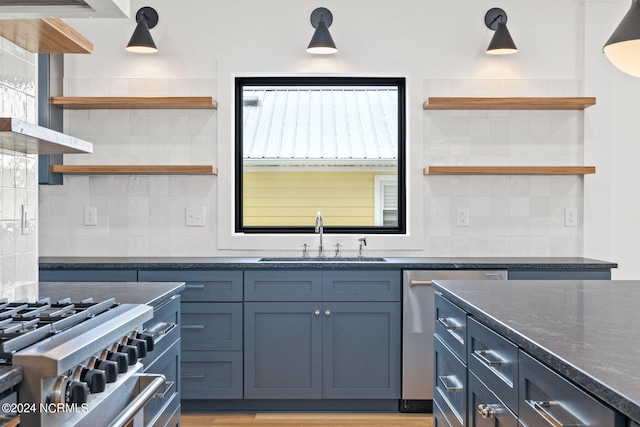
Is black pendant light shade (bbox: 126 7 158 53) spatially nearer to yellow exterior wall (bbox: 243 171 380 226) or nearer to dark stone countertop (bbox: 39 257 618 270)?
yellow exterior wall (bbox: 243 171 380 226)

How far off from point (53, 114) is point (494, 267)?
2850 mm

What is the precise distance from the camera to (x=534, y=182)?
12.7 feet

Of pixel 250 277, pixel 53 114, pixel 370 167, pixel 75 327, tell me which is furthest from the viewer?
pixel 370 167

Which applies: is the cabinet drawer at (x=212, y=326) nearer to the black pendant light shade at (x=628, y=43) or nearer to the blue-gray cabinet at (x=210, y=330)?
the blue-gray cabinet at (x=210, y=330)

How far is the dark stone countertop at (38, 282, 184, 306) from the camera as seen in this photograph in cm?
195

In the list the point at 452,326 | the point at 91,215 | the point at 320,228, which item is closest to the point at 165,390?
the point at 452,326

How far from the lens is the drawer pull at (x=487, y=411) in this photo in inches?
65.2

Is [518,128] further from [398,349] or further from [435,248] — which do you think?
[398,349]

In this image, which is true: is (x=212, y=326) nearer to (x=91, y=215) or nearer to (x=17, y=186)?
(x=91, y=215)

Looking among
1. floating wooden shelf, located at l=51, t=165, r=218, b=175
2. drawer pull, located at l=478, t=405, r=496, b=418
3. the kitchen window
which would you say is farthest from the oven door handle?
the kitchen window

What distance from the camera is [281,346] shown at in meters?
3.34

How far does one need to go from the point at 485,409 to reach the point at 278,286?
5.85ft

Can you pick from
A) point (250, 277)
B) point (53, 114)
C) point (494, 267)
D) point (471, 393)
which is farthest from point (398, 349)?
point (53, 114)

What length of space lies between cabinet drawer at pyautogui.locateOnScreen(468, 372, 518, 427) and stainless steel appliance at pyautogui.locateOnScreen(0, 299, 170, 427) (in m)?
0.93
